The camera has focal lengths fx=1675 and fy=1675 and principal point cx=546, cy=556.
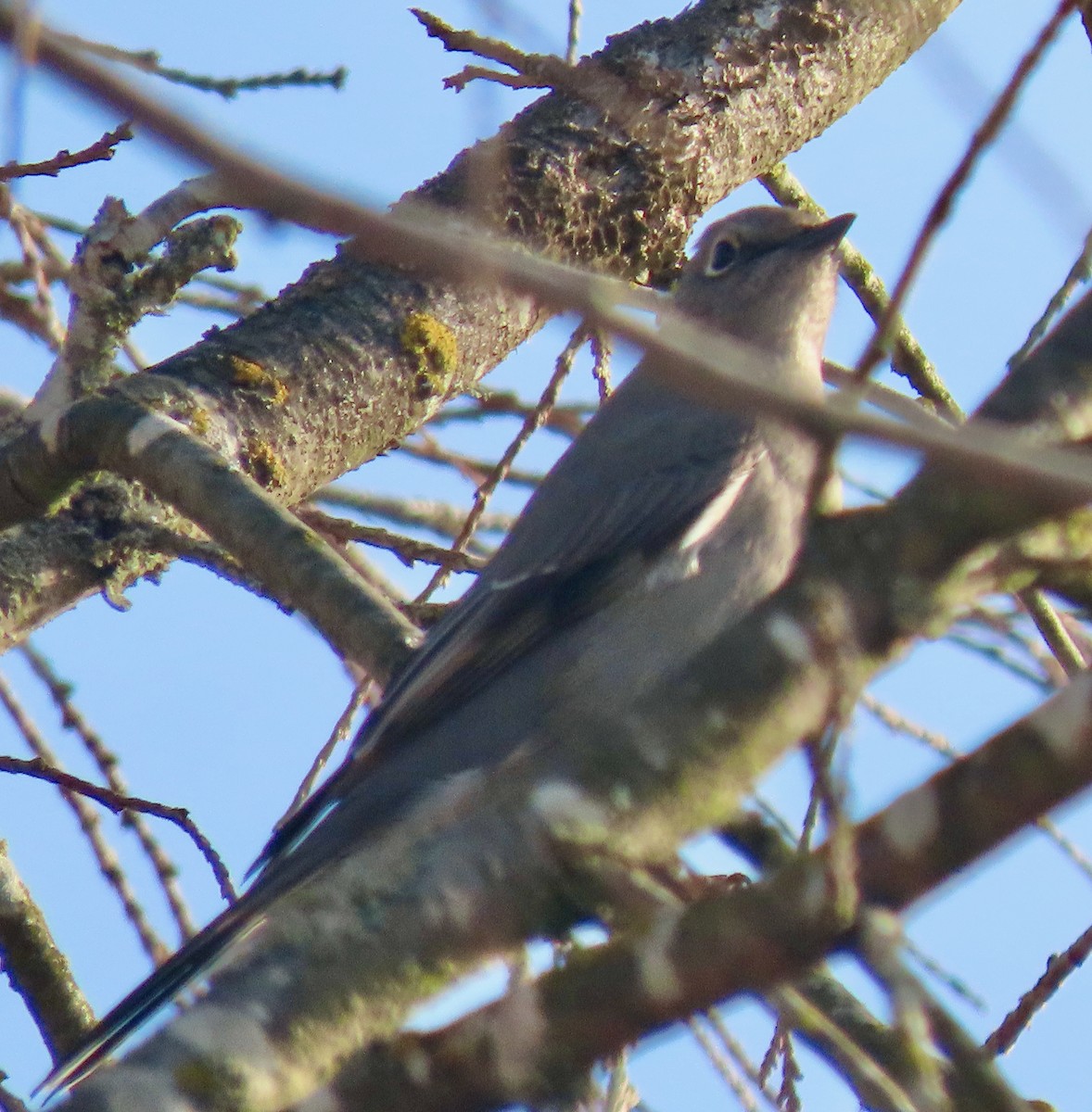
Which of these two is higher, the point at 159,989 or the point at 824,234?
the point at 824,234

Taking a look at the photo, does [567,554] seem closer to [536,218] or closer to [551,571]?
[551,571]

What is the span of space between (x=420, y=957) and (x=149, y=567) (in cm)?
215

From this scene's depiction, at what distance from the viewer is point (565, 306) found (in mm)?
1297

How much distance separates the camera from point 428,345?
4.34 metres

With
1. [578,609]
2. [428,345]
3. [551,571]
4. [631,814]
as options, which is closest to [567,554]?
→ [551,571]

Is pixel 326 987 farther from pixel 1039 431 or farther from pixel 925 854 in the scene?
pixel 1039 431

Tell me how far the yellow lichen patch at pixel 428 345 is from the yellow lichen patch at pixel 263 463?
0.46 m

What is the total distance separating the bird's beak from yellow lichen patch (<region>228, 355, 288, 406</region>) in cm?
187

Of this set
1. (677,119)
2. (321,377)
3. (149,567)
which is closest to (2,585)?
(149,567)

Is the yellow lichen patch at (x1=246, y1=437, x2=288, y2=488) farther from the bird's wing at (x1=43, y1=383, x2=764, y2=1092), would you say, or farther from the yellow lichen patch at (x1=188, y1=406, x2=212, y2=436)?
the bird's wing at (x1=43, y1=383, x2=764, y2=1092)

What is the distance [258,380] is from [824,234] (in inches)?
76.0

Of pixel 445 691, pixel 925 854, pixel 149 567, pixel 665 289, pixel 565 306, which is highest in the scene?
pixel 665 289

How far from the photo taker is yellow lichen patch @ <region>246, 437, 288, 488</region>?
13.4 feet

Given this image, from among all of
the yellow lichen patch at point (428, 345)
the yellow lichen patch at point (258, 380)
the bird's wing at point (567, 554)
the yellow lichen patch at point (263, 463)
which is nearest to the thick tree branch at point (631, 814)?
the bird's wing at point (567, 554)
